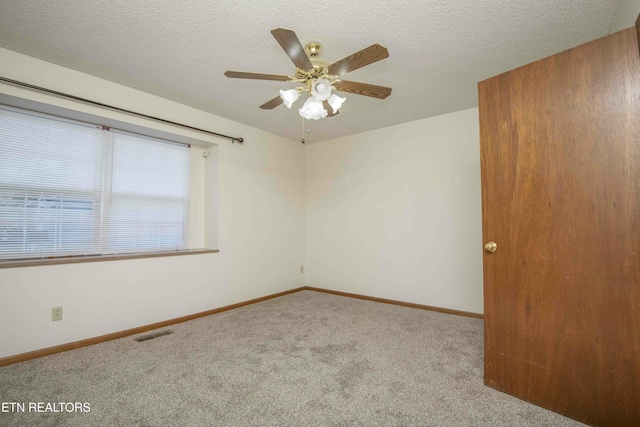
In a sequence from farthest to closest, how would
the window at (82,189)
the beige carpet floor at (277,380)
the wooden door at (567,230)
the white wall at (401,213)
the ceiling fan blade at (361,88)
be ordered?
1. the white wall at (401,213)
2. the window at (82,189)
3. the ceiling fan blade at (361,88)
4. the beige carpet floor at (277,380)
5. the wooden door at (567,230)

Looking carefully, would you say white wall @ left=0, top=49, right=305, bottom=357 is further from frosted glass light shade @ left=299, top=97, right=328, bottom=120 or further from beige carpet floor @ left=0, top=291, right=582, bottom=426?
frosted glass light shade @ left=299, top=97, right=328, bottom=120

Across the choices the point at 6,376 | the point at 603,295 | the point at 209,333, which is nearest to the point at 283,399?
the point at 209,333

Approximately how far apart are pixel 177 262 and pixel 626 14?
13.3 feet

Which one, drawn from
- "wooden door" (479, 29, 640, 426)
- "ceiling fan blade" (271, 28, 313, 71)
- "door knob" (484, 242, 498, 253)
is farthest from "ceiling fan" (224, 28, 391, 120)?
"door knob" (484, 242, 498, 253)

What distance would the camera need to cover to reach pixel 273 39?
2053 mm

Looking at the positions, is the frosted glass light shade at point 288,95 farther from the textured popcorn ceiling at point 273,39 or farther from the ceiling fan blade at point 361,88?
the textured popcorn ceiling at point 273,39

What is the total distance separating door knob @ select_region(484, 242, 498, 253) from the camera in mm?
1802

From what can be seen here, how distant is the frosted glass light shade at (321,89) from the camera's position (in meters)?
1.81

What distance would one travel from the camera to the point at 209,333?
275 centimetres

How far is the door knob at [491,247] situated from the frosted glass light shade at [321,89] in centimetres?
143

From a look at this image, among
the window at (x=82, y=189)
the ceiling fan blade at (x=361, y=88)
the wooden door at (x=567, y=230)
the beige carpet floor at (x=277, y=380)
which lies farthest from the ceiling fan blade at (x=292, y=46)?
the window at (x=82, y=189)

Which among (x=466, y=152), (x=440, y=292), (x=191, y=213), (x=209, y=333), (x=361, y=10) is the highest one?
(x=361, y=10)

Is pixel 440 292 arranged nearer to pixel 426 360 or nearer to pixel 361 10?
pixel 426 360

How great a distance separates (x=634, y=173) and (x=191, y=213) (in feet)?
12.8
